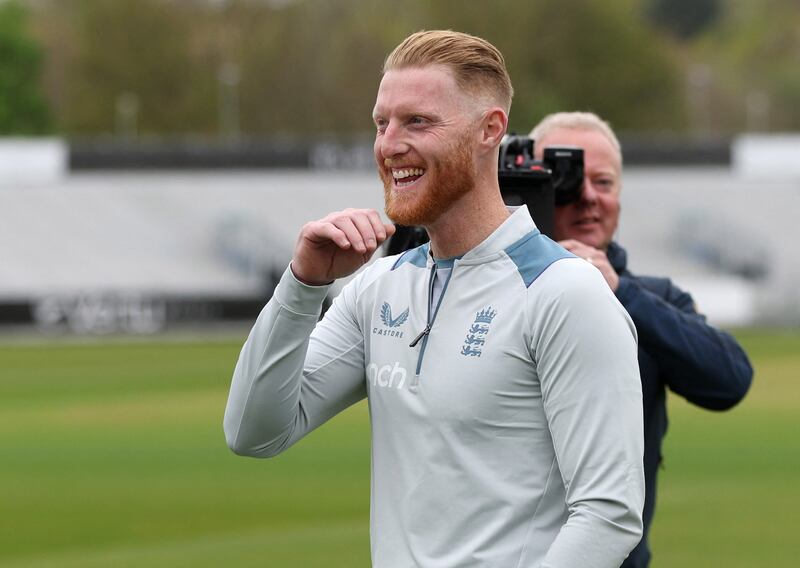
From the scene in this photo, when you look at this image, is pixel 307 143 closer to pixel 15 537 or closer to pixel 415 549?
pixel 15 537

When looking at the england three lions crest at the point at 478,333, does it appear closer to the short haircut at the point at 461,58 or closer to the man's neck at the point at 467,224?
the man's neck at the point at 467,224

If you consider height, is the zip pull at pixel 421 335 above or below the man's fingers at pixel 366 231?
below

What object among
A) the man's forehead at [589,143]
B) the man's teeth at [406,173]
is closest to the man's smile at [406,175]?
the man's teeth at [406,173]

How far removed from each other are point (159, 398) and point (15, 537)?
36.7ft

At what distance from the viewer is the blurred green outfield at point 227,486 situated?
1062cm

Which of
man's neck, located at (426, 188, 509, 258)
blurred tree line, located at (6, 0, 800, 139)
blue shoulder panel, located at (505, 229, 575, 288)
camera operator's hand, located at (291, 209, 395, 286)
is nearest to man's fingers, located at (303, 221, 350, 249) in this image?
camera operator's hand, located at (291, 209, 395, 286)

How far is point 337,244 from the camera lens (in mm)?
3154

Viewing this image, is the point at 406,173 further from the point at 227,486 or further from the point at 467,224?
the point at 227,486

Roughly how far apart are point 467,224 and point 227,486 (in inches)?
433

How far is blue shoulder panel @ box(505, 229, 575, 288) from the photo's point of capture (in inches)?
126

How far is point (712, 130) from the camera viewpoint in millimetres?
103750

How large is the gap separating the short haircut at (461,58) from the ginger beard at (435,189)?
0.37 ft

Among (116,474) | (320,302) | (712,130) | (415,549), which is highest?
(320,302)

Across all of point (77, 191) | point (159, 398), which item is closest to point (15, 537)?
point (159, 398)
